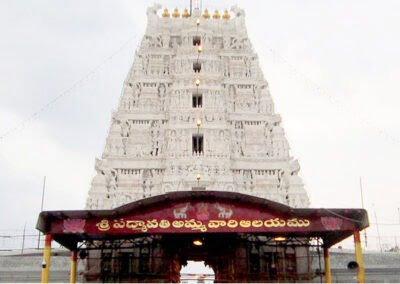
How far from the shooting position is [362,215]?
20.3 metres

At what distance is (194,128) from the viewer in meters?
34.6

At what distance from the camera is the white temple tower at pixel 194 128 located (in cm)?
3275

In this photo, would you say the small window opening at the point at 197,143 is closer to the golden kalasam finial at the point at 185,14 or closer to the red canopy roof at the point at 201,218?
the golden kalasam finial at the point at 185,14

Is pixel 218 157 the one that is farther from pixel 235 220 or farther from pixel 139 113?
pixel 235 220

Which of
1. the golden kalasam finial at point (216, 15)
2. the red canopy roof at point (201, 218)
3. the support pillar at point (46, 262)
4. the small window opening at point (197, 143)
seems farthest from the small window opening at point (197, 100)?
the support pillar at point (46, 262)

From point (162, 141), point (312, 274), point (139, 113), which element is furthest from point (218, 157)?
point (312, 274)

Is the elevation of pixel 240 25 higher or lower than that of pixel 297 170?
higher

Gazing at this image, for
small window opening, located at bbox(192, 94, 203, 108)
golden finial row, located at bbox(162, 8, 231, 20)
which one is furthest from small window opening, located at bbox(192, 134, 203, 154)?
golden finial row, located at bbox(162, 8, 231, 20)

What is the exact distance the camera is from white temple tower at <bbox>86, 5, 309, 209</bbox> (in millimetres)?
32750

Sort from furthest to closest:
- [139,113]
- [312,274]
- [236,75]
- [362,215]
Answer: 1. [236,75]
2. [139,113]
3. [312,274]
4. [362,215]

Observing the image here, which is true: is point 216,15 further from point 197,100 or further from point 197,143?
point 197,143

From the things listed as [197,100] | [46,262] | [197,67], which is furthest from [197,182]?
[46,262]

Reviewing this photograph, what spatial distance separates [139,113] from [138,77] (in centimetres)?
302

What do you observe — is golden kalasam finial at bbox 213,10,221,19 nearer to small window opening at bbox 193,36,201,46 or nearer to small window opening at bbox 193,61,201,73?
small window opening at bbox 193,36,201,46
